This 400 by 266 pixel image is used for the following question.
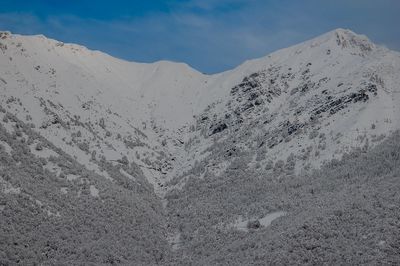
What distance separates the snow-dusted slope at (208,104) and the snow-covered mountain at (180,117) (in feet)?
0.85

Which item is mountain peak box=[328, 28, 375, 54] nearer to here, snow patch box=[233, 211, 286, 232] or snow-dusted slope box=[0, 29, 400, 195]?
snow-dusted slope box=[0, 29, 400, 195]

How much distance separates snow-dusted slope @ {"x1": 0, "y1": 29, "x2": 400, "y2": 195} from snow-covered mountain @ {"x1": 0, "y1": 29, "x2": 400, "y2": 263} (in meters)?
0.26

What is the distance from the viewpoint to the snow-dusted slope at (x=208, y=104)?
88.8 m

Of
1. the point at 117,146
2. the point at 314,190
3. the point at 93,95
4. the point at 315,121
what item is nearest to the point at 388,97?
the point at 315,121

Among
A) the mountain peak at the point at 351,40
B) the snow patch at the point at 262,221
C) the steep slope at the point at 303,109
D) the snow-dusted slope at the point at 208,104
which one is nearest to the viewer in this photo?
the snow patch at the point at 262,221

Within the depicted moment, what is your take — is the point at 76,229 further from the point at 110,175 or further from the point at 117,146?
the point at 117,146

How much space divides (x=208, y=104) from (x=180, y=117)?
6180mm

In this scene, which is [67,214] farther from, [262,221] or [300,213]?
[300,213]

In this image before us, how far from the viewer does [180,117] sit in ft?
382

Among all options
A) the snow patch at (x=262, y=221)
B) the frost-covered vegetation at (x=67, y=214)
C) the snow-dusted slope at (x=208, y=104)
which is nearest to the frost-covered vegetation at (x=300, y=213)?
the snow patch at (x=262, y=221)

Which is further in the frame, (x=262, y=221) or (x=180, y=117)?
(x=180, y=117)

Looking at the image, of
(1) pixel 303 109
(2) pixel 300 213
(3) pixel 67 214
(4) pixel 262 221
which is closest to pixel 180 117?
(1) pixel 303 109

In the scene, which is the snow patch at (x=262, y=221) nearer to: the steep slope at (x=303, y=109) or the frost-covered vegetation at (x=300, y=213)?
the frost-covered vegetation at (x=300, y=213)

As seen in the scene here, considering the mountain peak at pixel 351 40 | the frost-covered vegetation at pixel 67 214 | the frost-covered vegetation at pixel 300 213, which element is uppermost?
the mountain peak at pixel 351 40
